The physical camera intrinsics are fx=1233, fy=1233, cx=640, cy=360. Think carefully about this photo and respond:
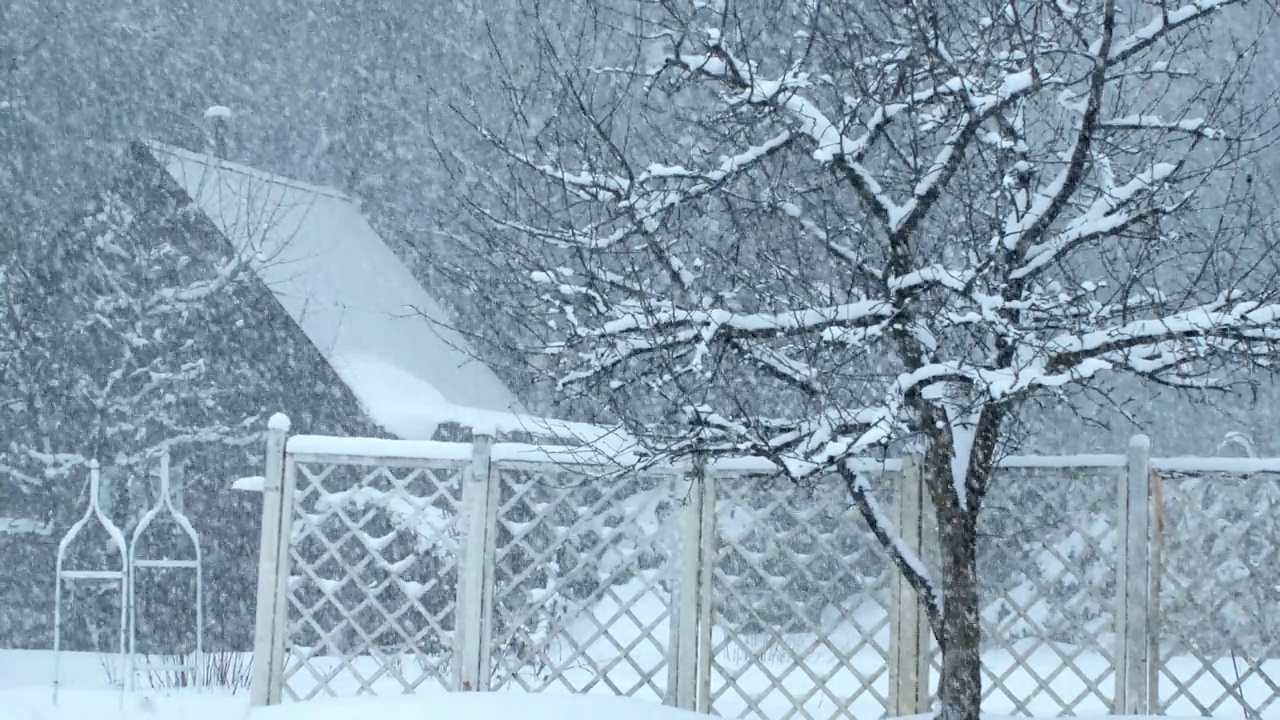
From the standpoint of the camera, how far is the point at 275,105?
45.5ft

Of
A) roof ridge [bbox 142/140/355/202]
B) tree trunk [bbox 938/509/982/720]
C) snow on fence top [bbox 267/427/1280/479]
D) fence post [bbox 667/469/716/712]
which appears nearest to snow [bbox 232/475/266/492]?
snow on fence top [bbox 267/427/1280/479]

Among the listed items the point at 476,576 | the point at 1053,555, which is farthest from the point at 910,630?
the point at 476,576

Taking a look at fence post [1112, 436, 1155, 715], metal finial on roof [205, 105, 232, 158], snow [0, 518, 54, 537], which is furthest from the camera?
metal finial on roof [205, 105, 232, 158]

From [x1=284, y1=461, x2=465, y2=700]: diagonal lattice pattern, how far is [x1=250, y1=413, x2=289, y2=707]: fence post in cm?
7

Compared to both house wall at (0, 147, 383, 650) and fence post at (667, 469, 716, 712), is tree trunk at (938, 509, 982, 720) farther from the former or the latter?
house wall at (0, 147, 383, 650)

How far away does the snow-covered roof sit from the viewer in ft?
34.5

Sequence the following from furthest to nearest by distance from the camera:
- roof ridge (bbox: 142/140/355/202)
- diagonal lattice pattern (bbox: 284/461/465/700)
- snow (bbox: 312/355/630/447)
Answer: roof ridge (bbox: 142/140/355/202), snow (bbox: 312/355/630/447), diagonal lattice pattern (bbox: 284/461/465/700)

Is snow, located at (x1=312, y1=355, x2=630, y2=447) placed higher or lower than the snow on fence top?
higher

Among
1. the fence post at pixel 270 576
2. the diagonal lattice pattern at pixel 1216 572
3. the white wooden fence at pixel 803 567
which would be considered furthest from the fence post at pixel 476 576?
the diagonal lattice pattern at pixel 1216 572

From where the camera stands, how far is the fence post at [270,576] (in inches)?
217

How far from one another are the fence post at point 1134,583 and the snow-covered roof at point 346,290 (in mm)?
5672

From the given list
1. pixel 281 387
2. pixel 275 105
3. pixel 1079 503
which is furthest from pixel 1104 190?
pixel 275 105

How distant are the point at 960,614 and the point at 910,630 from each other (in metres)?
0.94

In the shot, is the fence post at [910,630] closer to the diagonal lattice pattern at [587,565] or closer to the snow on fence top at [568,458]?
the snow on fence top at [568,458]
